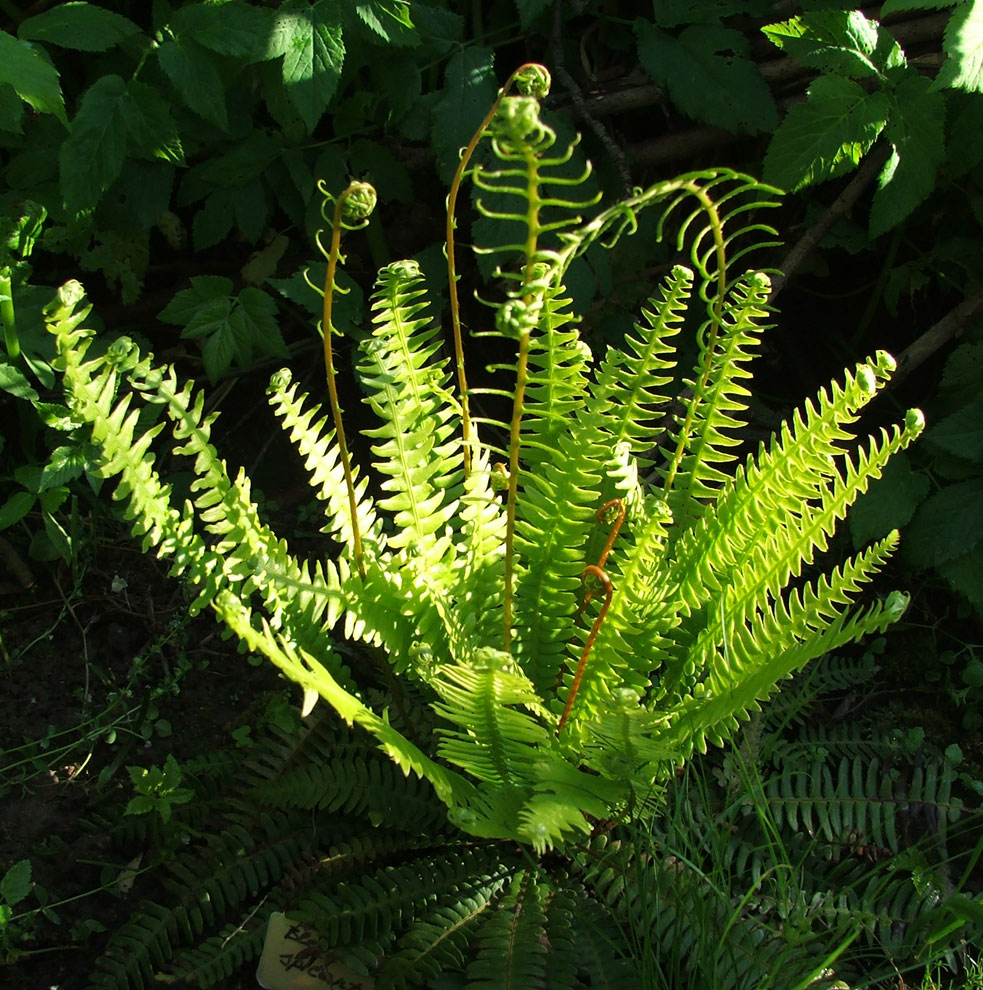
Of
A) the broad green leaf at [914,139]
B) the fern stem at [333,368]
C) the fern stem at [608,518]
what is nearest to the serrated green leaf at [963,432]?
the broad green leaf at [914,139]

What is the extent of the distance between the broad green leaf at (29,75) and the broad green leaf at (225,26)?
0.35 metres

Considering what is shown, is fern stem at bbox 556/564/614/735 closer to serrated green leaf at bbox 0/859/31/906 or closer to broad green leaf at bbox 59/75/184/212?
serrated green leaf at bbox 0/859/31/906

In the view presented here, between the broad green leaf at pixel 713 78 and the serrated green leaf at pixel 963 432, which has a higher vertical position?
the broad green leaf at pixel 713 78

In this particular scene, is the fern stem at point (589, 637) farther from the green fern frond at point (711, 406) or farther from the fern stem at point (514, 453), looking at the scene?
the green fern frond at point (711, 406)

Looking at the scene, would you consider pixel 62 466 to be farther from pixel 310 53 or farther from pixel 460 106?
pixel 460 106

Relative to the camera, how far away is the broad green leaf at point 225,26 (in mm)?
1854

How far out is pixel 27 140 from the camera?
204 cm

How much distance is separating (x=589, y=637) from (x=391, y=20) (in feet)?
4.06

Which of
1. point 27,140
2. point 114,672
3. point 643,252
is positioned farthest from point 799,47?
point 114,672

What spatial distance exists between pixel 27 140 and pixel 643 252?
1290 mm

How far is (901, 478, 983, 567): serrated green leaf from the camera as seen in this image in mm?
1926

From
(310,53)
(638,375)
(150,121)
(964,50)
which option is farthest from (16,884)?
(964,50)

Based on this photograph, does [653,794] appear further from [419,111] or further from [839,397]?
[419,111]

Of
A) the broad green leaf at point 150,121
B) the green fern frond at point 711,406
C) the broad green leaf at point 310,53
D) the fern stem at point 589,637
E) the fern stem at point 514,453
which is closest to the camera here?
the fern stem at point 514,453
